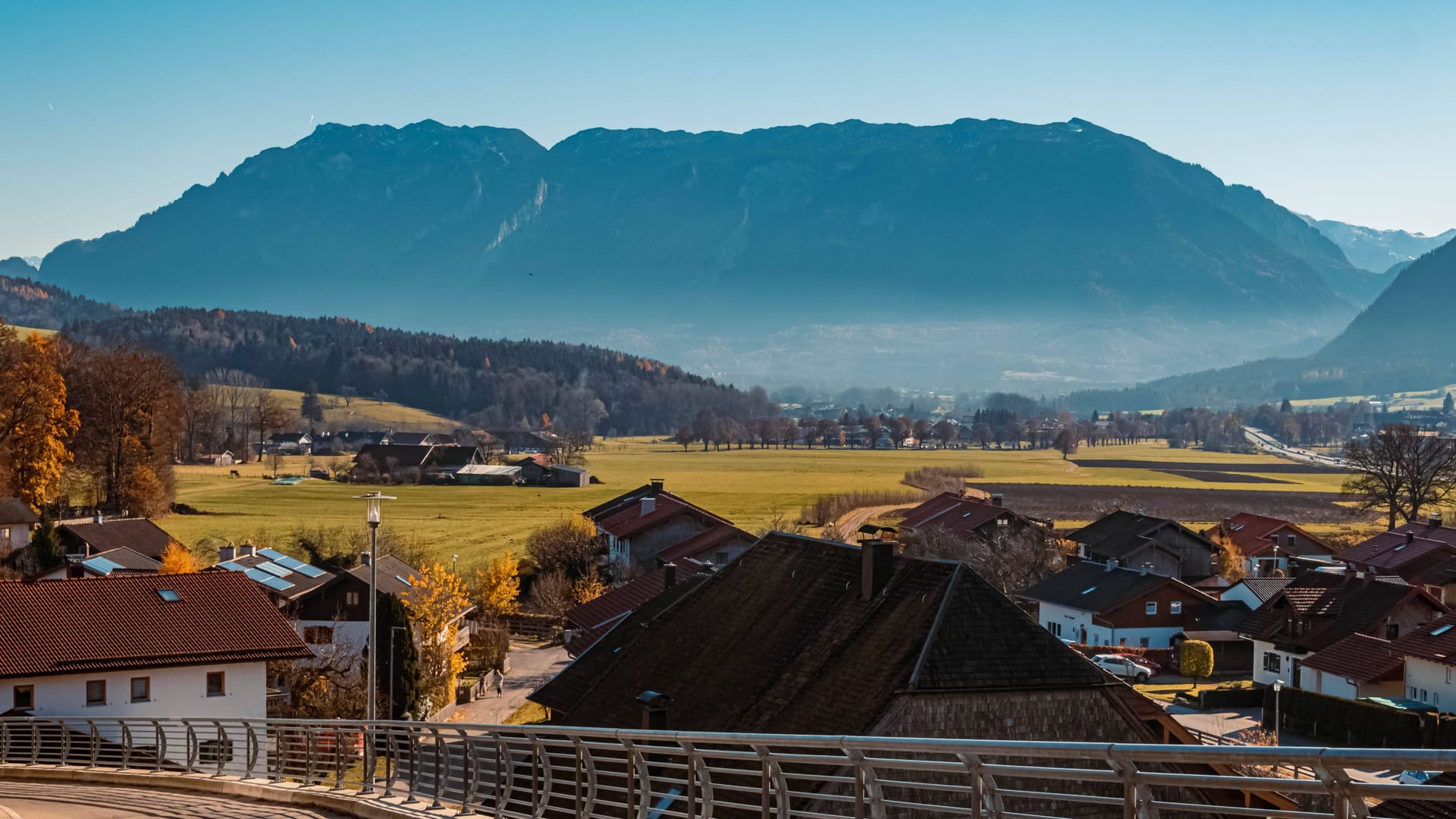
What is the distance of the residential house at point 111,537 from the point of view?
6494 centimetres

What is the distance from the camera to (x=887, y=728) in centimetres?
2008

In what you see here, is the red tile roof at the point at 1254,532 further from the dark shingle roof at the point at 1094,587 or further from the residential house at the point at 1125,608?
the residential house at the point at 1125,608

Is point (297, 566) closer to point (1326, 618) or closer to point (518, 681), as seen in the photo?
point (518, 681)

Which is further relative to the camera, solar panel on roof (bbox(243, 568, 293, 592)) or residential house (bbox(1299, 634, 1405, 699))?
solar panel on roof (bbox(243, 568, 293, 592))

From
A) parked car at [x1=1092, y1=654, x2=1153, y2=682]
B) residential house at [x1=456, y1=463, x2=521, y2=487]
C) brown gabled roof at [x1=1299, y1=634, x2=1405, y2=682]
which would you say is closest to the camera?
brown gabled roof at [x1=1299, y1=634, x2=1405, y2=682]

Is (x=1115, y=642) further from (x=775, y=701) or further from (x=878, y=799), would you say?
(x=878, y=799)

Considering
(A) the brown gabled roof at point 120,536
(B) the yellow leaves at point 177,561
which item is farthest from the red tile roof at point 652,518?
(A) the brown gabled roof at point 120,536

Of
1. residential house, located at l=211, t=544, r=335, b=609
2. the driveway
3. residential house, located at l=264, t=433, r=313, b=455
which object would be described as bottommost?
the driveway

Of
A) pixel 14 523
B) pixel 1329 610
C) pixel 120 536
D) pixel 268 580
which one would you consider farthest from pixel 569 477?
pixel 1329 610

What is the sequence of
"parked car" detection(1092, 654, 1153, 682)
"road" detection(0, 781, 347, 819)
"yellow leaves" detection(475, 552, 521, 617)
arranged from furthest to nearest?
"yellow leaves" detection(475, 552, 521, 617) → "parked car" detection(1092, 654, 1153, 682) → "road" detection(0, 781, 347, 819)

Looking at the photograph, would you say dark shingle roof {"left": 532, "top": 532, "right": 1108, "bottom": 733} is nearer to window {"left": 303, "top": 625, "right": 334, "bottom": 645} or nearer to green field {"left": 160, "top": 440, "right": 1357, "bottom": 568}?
window {"left": 303, "top": 625, "right": 334, "bottom": 645}

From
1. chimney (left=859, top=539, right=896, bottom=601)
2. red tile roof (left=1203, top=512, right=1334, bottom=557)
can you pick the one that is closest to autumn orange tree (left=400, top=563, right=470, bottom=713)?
chimney (left=859, top=539, right=896, bottom=601)

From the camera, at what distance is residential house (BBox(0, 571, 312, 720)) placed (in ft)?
104

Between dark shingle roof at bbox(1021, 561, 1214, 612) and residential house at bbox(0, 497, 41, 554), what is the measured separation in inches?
2024
